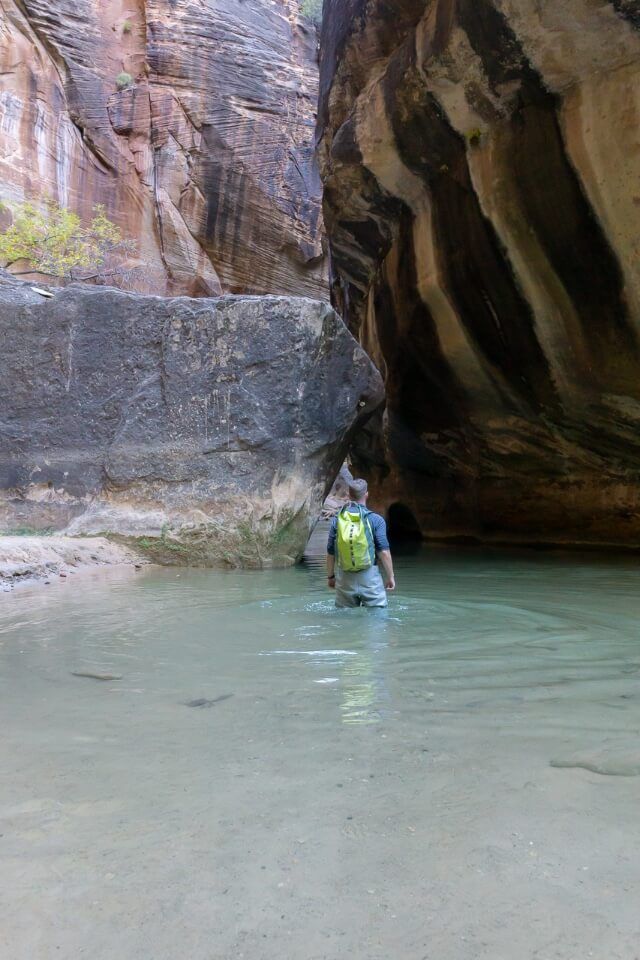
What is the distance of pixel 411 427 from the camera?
42.6 ft

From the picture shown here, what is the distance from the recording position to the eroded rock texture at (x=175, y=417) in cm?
809

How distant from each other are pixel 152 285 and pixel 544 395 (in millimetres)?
16391

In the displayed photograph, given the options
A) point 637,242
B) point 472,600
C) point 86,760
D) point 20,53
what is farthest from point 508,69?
point 20,53

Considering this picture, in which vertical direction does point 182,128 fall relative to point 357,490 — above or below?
above

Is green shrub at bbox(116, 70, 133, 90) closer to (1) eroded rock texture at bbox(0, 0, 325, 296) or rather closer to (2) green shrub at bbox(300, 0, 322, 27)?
(1) eroded rock texture at bbox(0, 0, 325, 296)

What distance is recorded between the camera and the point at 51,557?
662cm

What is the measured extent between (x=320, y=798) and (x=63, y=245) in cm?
2154

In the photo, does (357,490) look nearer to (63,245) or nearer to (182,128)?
(63,245)

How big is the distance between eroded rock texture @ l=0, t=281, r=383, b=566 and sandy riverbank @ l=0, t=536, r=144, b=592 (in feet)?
1.35

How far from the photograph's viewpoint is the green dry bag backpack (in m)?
4.66

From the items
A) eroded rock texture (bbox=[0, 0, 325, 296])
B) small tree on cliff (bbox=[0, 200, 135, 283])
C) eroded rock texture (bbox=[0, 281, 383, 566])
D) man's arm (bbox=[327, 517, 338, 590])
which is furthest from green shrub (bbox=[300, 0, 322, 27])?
man's arm (bbox=[327, 517, 338, 590])

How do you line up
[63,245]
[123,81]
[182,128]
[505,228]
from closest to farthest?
[505,228]
[63,245]
[123,81]
[182,128]

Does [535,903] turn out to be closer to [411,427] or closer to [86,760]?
[86,760]

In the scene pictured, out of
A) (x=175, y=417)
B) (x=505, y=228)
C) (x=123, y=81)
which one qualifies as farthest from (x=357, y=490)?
(x=123, y=81)
